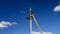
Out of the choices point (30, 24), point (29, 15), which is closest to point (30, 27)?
point (30, 24)

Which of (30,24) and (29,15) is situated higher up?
(29,15)

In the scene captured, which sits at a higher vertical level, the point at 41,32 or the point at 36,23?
the point at 36,23

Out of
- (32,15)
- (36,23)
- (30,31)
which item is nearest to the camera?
(30,31)

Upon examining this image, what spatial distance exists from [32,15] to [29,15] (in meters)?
1.29

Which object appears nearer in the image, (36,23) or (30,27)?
(30,27)

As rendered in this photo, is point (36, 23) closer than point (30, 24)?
No

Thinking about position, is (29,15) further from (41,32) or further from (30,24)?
(41,32)

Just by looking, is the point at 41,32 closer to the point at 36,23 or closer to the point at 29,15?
the point at 36,23

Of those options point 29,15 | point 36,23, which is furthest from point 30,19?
point 36,23

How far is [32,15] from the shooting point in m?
65.8

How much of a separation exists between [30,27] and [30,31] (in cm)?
205

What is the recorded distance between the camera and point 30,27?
63.0 meters

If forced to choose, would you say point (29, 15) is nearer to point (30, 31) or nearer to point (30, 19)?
point (30, 19)

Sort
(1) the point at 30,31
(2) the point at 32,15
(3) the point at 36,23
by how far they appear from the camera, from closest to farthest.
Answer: (1) the point at 30,31 < (2) the point at 32,15 < (3) the point at 36,23
